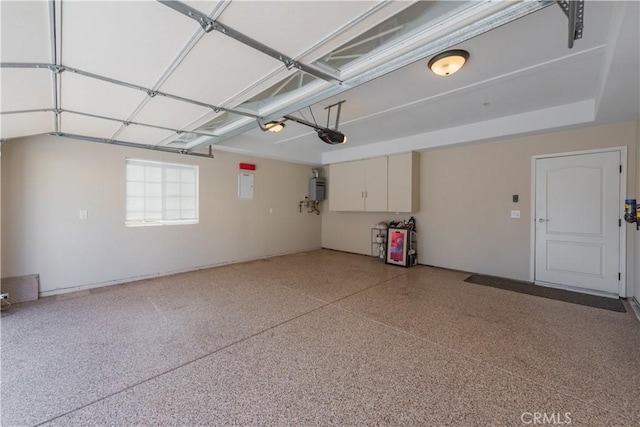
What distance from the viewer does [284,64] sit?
193cm

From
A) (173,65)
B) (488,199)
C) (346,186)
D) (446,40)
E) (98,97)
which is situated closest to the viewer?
(446,40)

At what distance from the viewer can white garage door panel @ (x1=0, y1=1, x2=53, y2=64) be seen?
1.25m

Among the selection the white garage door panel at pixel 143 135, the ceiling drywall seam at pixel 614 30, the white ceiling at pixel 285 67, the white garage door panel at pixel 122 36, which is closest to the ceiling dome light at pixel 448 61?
the white ceiling at pixel 285 67

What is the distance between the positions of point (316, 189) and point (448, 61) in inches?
198

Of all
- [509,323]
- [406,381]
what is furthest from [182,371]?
[509,323]

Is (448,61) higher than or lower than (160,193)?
higher

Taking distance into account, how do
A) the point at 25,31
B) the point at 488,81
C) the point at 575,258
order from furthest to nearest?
1. the point at 575,258
2. the point at 488,81
3. the point at 25,31

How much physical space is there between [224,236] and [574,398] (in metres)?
5.46

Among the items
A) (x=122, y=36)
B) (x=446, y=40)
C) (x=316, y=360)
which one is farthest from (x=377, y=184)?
(x=122, y=36)

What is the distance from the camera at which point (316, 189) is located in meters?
7.19

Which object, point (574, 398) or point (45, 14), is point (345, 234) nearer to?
point (574, 398)

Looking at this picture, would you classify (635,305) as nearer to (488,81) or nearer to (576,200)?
(576,200)

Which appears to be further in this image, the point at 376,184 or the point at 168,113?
the point at 376,184

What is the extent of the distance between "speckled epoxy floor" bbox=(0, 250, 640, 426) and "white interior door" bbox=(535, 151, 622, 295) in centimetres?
97
